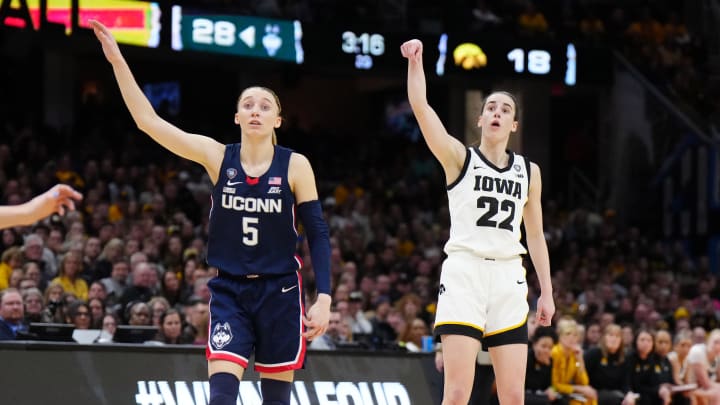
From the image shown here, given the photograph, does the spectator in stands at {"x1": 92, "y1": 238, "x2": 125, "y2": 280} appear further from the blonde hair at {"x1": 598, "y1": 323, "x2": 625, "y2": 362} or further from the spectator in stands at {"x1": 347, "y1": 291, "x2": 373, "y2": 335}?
the blonde hair at {"x1": 598, "y1": 323, "x2": 625, "y2": 362}

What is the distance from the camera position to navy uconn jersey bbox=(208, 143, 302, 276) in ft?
21.5

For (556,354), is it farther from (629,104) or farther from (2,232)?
(629,104)

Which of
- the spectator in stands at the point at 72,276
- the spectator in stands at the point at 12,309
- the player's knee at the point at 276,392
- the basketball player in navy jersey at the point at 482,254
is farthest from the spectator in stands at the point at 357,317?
the player's knee at the point at 276,392

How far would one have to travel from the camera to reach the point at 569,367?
1352 centimetres

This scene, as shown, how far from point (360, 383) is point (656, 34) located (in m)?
16.7

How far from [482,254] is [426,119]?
2.78ft

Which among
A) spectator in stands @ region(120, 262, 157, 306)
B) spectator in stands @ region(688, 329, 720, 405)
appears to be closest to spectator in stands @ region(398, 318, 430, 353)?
spectator in stands @ region(120, 262, 157, 306)

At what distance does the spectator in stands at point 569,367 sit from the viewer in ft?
44.0

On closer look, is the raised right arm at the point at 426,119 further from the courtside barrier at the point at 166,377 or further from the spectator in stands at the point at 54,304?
the spectator in stands at the point at 54,304

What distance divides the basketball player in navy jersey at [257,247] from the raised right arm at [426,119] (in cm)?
83

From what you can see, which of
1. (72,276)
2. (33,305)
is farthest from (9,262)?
(33,305)

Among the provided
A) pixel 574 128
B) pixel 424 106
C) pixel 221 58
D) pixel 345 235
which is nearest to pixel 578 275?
pixel 345 235

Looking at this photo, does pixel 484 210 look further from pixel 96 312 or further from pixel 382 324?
pixel 382 324

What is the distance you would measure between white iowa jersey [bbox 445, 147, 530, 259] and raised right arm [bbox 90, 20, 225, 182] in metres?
1.48
